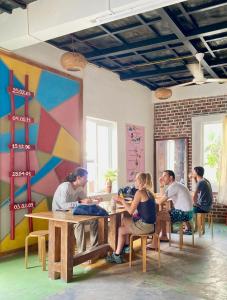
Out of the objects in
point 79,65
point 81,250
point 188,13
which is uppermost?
point 188,13

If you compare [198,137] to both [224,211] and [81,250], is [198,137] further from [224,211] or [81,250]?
[81,250]

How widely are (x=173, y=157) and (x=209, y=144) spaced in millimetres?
891

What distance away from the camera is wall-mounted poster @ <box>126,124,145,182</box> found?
7.08 metres

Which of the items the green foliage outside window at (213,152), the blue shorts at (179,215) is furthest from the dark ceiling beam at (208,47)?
the blue shorts at (179,215)

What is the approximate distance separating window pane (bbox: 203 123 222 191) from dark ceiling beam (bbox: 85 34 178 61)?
2.86 metres

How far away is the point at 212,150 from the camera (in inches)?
287

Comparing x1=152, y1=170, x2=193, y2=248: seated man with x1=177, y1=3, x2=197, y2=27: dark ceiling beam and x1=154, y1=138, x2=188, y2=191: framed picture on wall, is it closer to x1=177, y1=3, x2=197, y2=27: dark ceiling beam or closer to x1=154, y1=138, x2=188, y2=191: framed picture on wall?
x1=177, y1=3, x2=197, y2=27: dark ceiling beam

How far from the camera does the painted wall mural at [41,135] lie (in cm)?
429

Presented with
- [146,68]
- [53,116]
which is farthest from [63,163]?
[146,68]

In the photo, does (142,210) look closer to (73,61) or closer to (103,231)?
(103,231)

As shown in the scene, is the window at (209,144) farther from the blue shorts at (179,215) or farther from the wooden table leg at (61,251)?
the wooden table leg at (61,251)

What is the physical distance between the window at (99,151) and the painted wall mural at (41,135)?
0.67m

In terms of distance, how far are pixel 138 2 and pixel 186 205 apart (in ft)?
10.0

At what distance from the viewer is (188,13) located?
4.06m
